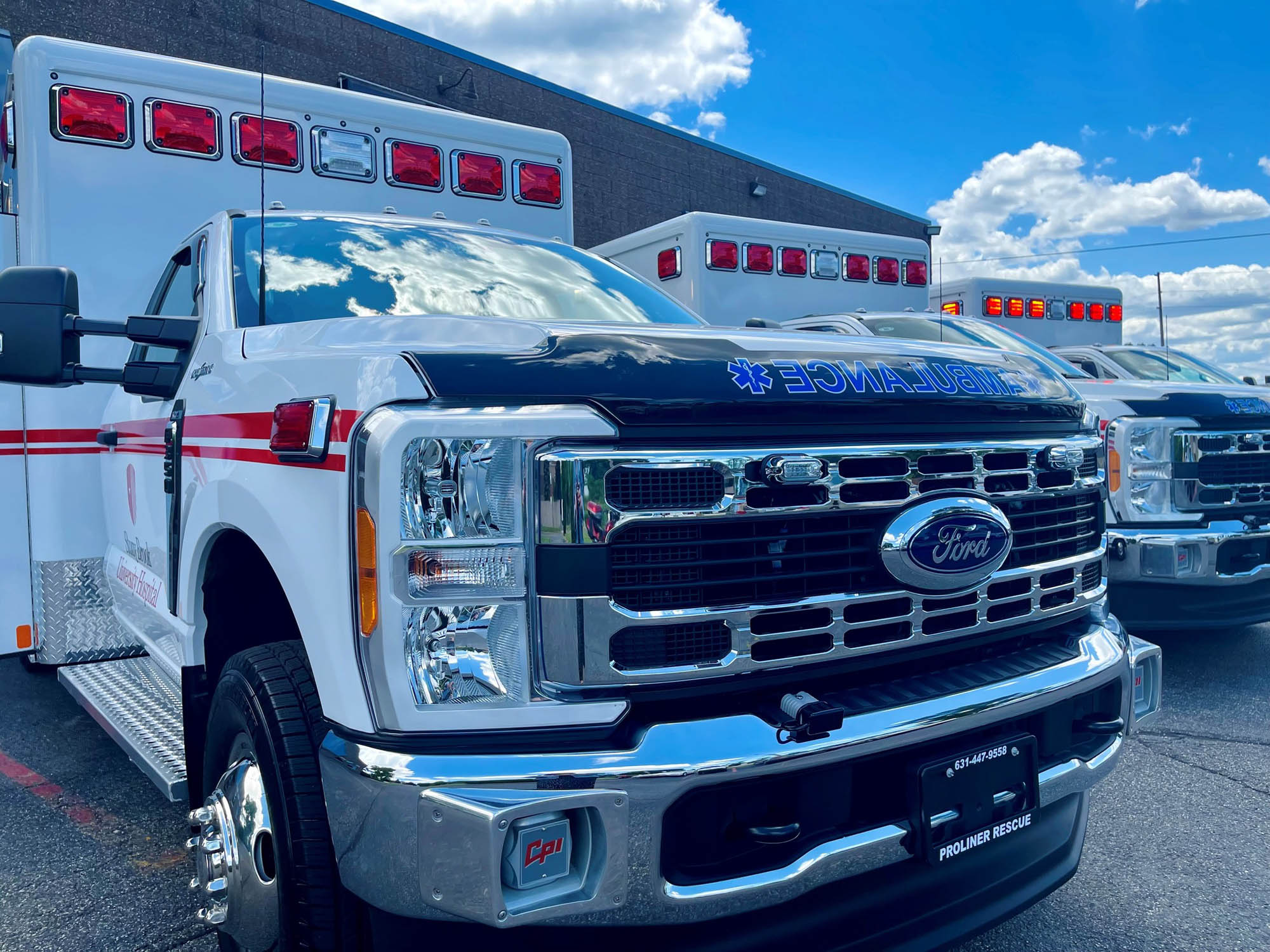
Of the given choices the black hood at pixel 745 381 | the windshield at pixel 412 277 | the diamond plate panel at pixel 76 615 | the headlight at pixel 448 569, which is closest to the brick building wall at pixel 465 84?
the diamond plate panel at pixel 76 615

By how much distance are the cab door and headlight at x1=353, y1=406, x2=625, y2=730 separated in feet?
4.63

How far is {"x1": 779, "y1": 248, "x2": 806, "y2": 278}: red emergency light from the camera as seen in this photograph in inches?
320

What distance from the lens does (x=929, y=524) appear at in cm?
221

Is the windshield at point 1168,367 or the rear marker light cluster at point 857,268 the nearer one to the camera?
the windshield at point 1168,367

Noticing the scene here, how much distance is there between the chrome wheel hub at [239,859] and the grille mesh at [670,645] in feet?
2.73

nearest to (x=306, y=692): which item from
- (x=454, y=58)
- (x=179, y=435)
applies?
(x=179, y=435)

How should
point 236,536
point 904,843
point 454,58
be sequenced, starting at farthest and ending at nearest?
1. point 454,58
2. point 236,536
3. point 904,843

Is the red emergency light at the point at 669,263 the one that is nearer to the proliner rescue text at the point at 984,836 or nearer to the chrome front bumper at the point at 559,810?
the proliner rescue text at the point at 984,836

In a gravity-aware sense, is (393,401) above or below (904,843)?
above

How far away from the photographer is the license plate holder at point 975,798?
2154 mm

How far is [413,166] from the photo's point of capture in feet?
15.9

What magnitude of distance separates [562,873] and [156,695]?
2.30 meters

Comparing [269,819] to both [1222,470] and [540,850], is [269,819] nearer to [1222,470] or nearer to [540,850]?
[540,850]

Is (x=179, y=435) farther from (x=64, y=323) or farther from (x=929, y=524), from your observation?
(x=929, y=524)
